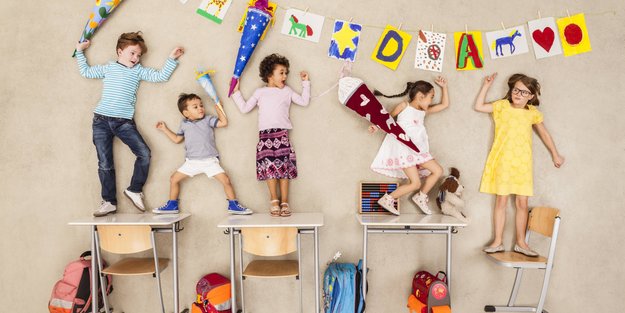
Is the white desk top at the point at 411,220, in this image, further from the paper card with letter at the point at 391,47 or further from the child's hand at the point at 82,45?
the child's hand at the point at 82,45

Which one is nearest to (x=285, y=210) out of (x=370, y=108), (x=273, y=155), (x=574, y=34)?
(x=273, y=155)

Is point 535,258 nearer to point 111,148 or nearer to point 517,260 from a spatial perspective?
point 517,260

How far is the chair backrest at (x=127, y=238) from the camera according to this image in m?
2.42

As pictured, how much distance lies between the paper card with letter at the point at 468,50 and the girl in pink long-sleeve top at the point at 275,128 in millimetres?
1155

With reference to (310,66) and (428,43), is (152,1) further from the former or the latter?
(428,43)

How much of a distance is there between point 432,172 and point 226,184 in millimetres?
1489

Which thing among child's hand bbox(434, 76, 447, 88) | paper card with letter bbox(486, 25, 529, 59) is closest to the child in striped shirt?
child's hand bbox(434, 76, 447, 88)

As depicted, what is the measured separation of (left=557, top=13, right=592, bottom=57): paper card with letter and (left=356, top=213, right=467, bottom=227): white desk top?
5.05 feet

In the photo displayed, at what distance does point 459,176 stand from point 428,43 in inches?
39.7

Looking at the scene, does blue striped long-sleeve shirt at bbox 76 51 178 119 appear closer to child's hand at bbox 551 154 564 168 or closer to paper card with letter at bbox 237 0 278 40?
paper card with letter at bbox 237 0 278 40

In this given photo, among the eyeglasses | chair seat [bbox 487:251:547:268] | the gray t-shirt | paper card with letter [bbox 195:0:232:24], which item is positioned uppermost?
paper card with letter [bbox 195:0:232:24]

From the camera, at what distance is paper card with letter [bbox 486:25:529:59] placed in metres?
2.73

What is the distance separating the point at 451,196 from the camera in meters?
2.61

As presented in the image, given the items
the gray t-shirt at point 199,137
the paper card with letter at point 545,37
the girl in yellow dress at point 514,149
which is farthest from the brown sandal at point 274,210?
the paper card with letter at point 545,37
